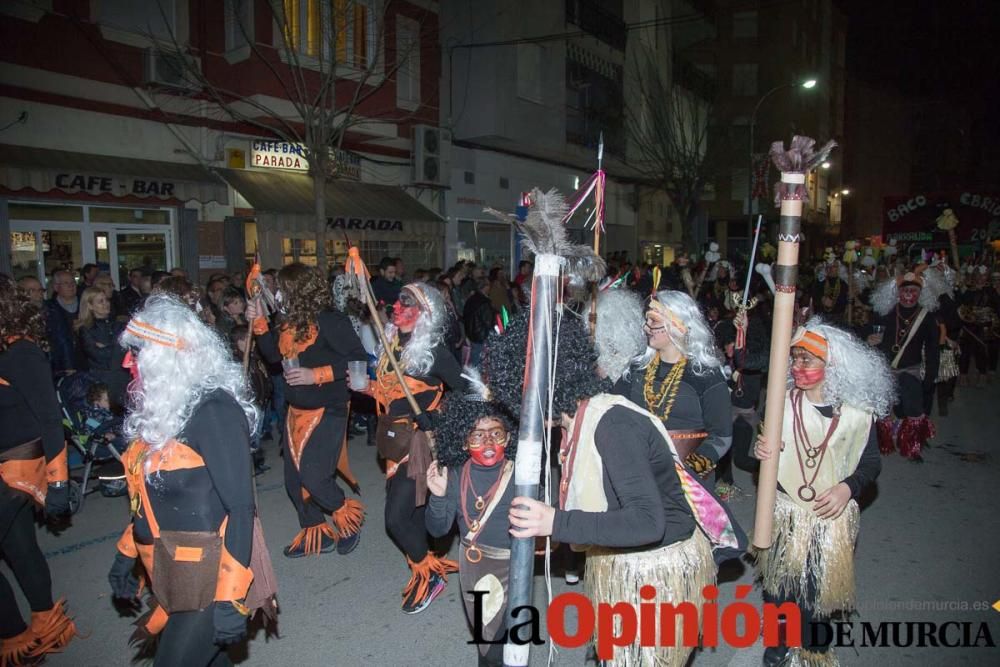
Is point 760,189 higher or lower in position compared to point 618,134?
lower

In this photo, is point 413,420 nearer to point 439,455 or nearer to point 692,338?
point 439,455

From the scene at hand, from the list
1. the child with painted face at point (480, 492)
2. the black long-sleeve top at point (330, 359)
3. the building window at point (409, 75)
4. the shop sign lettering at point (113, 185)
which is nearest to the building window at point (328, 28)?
the building window at point (409, 75)

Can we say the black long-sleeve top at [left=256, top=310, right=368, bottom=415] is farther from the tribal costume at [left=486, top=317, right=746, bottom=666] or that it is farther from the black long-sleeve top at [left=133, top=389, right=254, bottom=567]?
the tribal costume at [left=486, top=317, right=746, bottom=666]

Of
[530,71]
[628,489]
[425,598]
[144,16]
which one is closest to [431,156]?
[530,71]

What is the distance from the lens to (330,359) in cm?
485

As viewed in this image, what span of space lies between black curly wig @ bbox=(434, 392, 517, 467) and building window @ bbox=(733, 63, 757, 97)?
41724 mm

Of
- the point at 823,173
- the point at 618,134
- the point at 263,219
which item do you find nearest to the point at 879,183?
the point at 823,173

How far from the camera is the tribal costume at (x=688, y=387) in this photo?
3734 mm

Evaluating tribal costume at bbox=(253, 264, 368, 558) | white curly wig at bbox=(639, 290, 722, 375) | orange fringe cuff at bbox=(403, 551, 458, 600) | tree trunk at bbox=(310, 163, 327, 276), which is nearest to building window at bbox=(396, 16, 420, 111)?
tree trunk at bbox=(310, 163, 327, 276)

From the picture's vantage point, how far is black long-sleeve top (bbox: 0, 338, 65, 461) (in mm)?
3404

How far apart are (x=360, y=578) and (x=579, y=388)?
302cm

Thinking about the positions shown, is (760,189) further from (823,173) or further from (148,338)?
(823,173)

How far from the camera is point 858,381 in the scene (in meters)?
3.28

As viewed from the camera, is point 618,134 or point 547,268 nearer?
point 547,268
